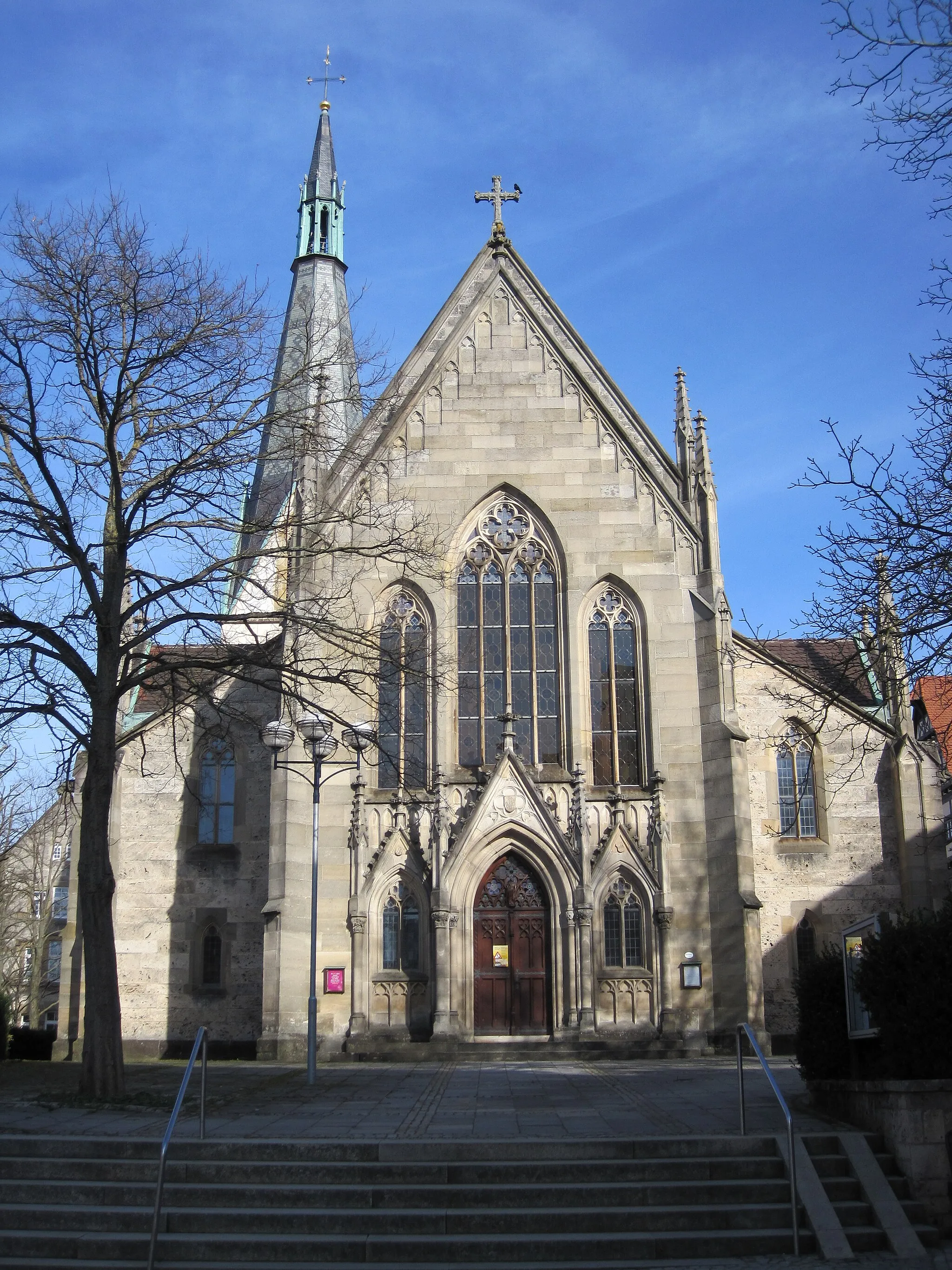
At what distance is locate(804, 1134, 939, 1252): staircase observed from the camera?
10586 mm

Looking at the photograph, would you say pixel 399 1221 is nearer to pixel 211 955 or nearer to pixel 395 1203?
pixel 395 1203

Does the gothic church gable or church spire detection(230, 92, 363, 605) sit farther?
the gothic church gable

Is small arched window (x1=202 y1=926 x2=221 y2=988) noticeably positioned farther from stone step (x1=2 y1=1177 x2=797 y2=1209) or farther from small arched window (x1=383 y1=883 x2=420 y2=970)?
stone step (x1=2 y1=1177 x2=797 y2=1209)

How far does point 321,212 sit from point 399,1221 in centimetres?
5248

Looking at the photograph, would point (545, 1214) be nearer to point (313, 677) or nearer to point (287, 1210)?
point (287, 1210)

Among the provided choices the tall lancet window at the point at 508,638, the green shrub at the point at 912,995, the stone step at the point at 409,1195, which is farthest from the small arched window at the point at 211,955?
the green shrub at the point at 912,995

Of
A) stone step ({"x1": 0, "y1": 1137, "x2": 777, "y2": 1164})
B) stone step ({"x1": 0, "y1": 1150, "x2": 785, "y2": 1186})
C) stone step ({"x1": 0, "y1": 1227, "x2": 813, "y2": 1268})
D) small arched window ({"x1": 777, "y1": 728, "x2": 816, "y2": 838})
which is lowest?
stone step ({"x1": 0, "y1": 1227, "x2": 813, "y2": 1268})

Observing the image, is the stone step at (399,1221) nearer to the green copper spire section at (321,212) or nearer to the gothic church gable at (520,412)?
the gothic church gable at (520,412)

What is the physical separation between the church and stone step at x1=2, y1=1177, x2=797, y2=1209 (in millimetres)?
11164

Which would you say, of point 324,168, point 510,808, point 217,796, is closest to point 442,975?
point 510,808

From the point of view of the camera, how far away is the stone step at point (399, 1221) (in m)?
10.5

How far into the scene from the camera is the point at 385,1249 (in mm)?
10219

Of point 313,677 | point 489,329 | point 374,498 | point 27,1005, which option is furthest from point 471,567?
point 27,1005

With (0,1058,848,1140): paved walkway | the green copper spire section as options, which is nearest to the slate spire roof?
the green copper spire section
